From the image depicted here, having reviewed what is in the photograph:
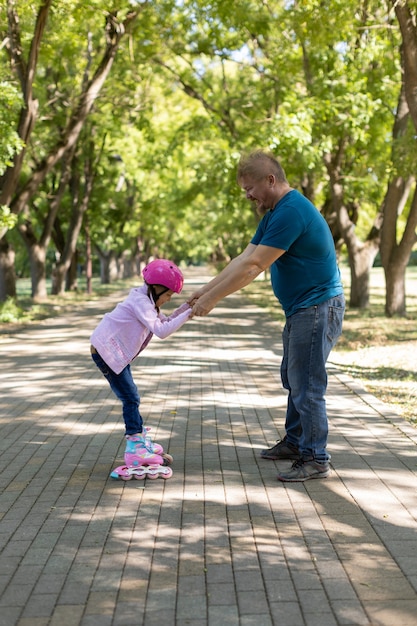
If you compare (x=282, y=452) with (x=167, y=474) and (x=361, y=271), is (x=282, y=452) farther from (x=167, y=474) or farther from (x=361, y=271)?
(x=361, y=271)

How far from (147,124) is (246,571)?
76.2ft

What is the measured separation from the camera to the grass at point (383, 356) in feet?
30.7

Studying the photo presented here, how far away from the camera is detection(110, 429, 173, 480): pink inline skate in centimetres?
586

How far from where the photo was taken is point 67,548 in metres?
4.48

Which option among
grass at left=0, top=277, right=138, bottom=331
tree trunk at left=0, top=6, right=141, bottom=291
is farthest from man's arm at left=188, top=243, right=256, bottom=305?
grass at left=0, top=277, right=138, bottom=331

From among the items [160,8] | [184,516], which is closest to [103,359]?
[184,516]

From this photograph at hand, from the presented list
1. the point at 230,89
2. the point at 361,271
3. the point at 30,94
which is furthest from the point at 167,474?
the point at 230,89

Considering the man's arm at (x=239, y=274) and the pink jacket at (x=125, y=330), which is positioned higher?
the man's arm at (x=239, y=274)

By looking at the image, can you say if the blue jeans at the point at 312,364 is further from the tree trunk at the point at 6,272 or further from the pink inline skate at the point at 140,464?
the tree trunk at the point at 6,272

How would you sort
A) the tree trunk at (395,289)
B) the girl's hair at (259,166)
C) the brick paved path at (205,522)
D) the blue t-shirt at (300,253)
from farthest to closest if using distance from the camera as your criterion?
the tree trunk at (395,289) → the girl's hair at (259,166) → the blue t-shirt at (300,253) → the brick paved path at (205,522)

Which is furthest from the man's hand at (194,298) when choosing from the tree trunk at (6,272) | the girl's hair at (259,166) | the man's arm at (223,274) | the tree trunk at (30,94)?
the tree trunk at (6,272)

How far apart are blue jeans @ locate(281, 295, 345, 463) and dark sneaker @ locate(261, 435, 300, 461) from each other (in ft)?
1.52

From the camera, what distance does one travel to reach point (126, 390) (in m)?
5.93

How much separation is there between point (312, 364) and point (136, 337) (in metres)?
1.16
